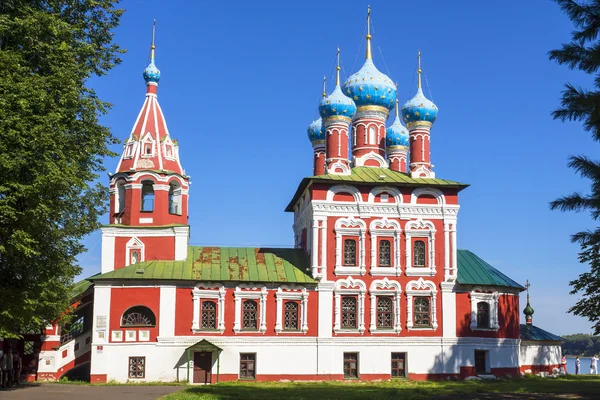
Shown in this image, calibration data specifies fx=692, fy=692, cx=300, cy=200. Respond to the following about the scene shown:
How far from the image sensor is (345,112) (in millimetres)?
30969

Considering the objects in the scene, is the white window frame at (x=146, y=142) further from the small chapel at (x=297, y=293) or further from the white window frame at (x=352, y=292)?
the white window frame at (x=352, y=292)

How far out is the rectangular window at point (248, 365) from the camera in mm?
27312

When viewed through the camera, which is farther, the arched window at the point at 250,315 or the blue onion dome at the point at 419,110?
the blue onion dome at the point at 419,110

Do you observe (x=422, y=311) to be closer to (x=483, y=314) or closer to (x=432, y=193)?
(x=483, y=314)

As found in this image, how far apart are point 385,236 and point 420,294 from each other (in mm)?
2813

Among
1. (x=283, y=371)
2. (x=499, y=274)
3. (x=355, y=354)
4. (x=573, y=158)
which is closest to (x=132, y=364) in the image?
(x=283, y=371)

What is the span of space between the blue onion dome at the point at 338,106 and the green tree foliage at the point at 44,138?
497 inches

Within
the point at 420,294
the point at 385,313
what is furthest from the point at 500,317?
the point at 385,313

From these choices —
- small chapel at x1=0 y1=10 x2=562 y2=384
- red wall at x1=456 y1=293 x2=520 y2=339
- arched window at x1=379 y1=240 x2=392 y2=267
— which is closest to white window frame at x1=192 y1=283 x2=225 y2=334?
small chapel at x1=0 y1=10 x2=562 y2=384

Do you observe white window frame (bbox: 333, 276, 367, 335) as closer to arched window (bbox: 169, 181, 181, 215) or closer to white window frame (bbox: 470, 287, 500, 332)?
white window frame (bbox: 470, 287, 500, 332)

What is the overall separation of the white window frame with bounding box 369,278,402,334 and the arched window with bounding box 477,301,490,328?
3.61 meters

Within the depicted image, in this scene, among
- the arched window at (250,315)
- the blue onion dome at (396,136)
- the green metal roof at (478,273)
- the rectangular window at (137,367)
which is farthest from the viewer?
the blue onion dome at (396,136)

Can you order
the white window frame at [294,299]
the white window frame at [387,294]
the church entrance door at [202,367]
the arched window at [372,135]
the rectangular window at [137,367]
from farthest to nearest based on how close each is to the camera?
the arched window at [372,135]
the white window frame at [387,294]
the white window frame at [294,299]
the church entrance door at [202,367]
the rectangular window at [137,367]

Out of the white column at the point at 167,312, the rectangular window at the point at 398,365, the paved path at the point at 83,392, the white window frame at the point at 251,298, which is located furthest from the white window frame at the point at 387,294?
the paved path at the point at 83,392
